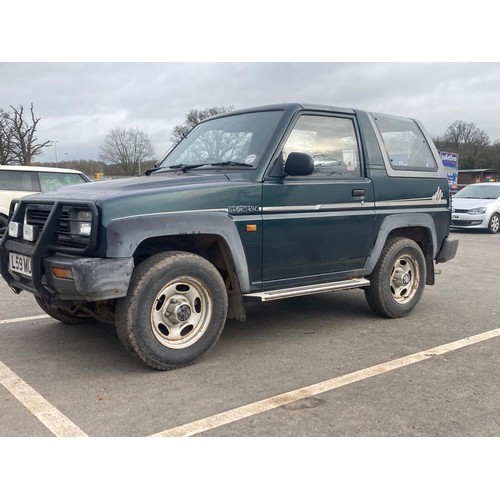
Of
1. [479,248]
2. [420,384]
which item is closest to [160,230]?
[420,384]

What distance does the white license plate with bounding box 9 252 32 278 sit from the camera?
387 centimetres

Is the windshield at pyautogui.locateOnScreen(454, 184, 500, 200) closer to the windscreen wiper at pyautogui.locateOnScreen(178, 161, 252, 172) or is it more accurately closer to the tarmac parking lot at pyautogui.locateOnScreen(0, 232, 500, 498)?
the tarmac parking lot at pyautogui.locateOnScreen(0, 232, 500, 498)

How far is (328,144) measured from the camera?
4848 mm

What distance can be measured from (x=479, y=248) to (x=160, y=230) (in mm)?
10087

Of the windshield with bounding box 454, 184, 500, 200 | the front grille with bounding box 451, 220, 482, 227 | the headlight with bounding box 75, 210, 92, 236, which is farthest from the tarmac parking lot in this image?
the windshield with bounding box 454, 184, 500, 200

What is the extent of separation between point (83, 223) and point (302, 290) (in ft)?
6.40

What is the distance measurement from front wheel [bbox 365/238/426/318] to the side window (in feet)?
3.10

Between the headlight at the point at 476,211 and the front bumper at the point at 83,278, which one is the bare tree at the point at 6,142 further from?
the front bumper at the point at 83,278

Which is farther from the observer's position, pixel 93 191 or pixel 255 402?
pixel 93 191

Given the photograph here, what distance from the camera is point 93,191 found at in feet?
12.9

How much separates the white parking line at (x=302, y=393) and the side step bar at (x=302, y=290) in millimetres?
864

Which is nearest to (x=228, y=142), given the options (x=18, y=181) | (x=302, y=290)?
(x=302, y=290)

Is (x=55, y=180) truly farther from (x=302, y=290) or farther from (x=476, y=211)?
(x=476, y=211)

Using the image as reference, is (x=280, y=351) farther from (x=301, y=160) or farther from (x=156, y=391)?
(x=301, y=160)
